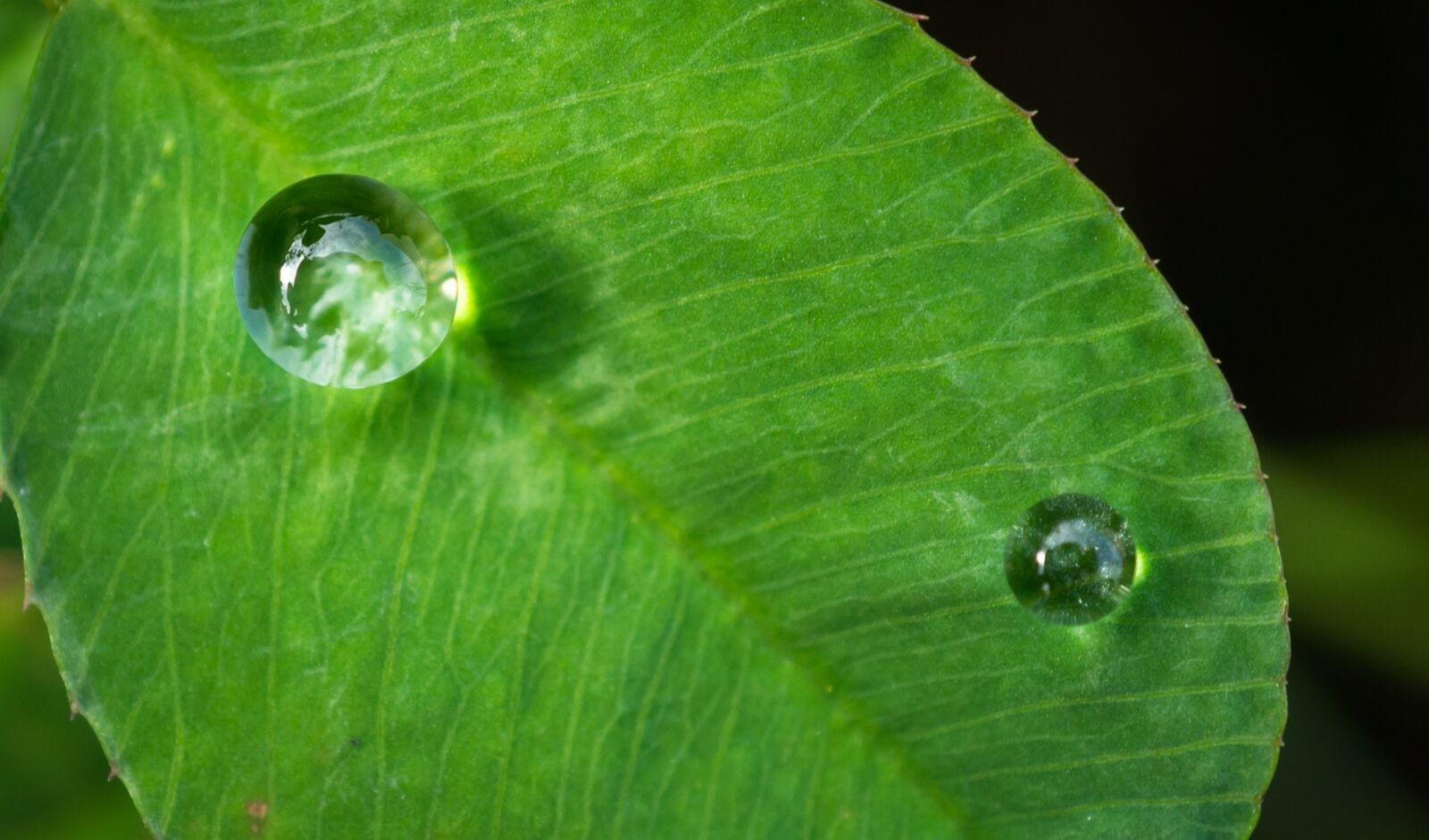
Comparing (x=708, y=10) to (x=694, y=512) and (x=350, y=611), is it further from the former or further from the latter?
(x=350, y=611)

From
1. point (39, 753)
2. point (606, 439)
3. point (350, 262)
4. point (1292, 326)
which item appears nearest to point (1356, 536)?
point (1292, 326)

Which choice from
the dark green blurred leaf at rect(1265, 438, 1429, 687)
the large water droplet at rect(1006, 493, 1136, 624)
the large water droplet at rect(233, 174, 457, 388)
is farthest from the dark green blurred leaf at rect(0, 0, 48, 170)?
the dark green blurred leaf at rect(1265, 438, 1429, 687)

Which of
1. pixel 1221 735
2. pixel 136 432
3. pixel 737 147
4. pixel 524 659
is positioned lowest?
pixel 1221 735

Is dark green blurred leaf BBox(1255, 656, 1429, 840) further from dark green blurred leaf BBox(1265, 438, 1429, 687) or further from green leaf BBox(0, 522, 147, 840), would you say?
green leaf BBox(0, 522, 147, 840)

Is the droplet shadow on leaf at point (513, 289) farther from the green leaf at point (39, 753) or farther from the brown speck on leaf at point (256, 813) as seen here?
the green leaf at point (39, 753)

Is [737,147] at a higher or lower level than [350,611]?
higher

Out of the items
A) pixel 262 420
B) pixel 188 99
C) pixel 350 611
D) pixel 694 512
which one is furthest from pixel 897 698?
pixel 188 99
